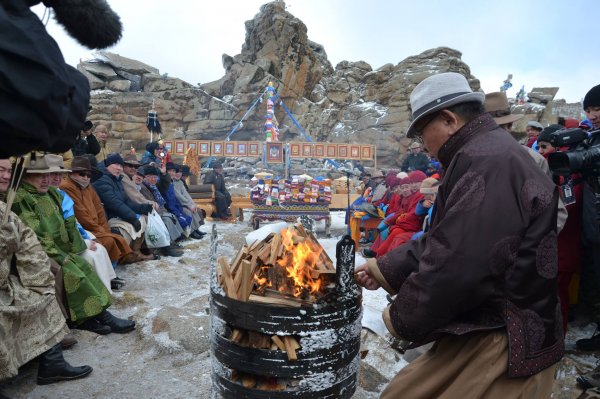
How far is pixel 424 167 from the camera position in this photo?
44.3ft

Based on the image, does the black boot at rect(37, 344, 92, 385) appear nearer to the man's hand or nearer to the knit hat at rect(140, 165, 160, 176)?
the man's hand

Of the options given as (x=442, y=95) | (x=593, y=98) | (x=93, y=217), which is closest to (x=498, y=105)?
(x=593, y=98)

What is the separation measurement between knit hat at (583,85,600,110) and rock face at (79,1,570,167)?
89.4 ft

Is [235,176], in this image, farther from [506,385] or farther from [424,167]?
[506,385]

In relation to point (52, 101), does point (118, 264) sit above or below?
below

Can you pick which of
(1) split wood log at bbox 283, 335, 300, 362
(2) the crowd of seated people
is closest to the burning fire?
(1) split wood log at bbox 283, 335, 300, 362

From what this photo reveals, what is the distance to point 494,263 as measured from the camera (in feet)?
5.02

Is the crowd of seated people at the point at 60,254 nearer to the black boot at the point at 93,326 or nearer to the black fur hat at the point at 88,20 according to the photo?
the black boot at the point at 93,326

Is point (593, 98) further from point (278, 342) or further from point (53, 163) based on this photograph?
point (53, 163)

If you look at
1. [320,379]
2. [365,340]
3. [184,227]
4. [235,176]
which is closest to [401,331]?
[320,379]

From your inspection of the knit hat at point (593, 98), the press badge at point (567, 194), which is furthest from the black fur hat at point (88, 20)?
the knit hat at point (593, 98)

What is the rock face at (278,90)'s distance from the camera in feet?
109

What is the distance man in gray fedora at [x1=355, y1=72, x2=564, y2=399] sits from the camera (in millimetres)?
1537

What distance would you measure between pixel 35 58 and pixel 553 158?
345 centimetres
